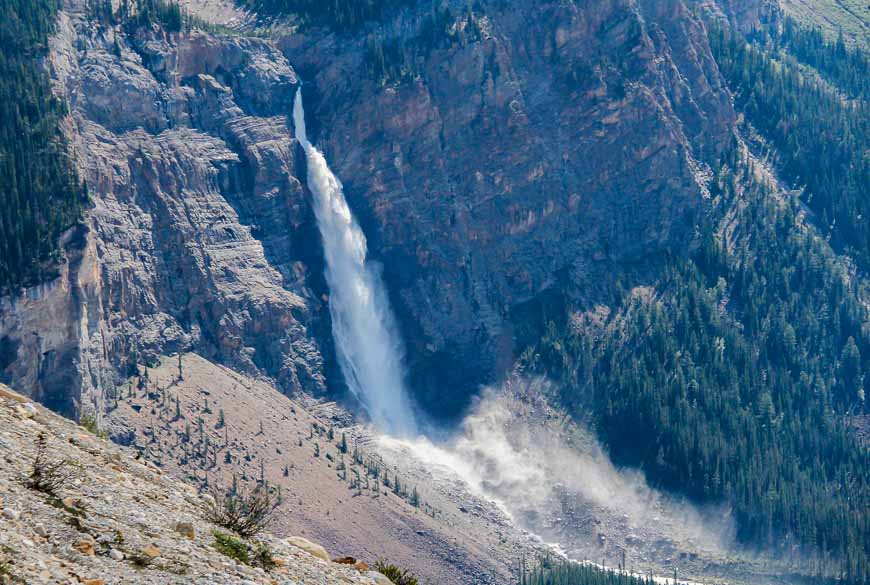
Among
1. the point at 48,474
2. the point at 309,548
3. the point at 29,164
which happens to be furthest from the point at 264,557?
the point at 29,164

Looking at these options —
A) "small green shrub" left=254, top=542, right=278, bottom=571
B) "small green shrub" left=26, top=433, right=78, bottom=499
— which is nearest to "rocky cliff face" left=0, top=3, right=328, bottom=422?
"small green shrub" left=26, top=433, right=78, bottom=499

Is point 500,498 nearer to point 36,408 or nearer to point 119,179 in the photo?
point 119,179

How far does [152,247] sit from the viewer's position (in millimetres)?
183375

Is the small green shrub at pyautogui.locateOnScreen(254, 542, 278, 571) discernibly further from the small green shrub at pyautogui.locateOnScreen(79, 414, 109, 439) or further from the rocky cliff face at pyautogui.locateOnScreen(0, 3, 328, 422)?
the rocky cliff face at pyautogui.locateOnScreen(0, 3, 328, 422)

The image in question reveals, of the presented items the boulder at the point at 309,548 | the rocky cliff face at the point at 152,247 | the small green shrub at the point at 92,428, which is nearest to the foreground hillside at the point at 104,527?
the boulder at the point at 309,548

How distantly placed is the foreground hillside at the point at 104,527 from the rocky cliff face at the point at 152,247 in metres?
110

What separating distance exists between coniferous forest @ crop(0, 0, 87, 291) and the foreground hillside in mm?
105759

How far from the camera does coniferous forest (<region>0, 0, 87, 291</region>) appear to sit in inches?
6161

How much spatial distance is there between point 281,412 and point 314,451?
7.15 meters

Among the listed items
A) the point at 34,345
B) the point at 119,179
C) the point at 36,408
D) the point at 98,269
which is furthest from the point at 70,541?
the point at 119,179

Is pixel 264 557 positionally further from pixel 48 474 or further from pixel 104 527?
pixel 48 474

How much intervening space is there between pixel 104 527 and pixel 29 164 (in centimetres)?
12386

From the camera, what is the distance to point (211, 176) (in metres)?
197

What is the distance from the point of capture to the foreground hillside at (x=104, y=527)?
40.6m
